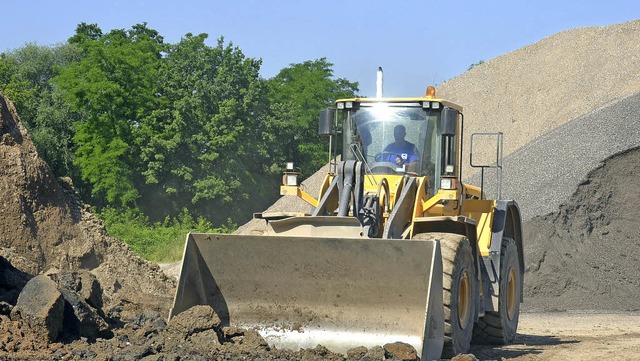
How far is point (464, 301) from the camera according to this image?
10.3 metres

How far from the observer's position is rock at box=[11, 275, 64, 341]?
926cm

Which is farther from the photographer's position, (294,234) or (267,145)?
(267,145)

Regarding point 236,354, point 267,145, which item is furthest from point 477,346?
point 267,145

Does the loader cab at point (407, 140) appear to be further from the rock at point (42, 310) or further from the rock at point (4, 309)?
the rock at point (4, 309)

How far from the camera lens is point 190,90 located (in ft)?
144

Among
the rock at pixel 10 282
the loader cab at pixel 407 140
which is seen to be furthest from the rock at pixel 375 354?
the rock at pixel 10 282

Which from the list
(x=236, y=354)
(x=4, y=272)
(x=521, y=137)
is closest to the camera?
(x=236, y=354)

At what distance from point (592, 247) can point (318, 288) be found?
1144 cm

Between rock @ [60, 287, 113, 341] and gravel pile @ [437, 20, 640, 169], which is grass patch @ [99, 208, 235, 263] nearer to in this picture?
gravel pile @ [437, 20, 640, 169]

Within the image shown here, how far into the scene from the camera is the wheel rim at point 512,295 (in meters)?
12.6

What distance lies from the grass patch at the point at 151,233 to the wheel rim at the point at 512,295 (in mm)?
16216

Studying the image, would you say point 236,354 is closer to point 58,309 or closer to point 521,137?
point 58,309

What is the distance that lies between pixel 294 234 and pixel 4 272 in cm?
331

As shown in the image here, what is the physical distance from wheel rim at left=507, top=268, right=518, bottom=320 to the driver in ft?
8.10
